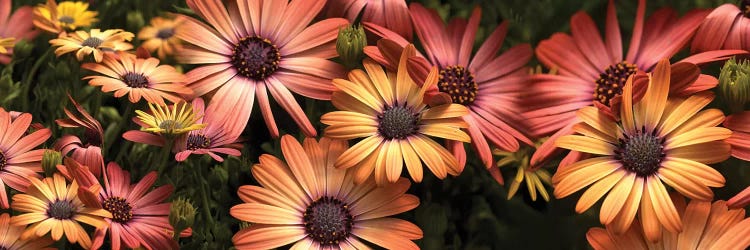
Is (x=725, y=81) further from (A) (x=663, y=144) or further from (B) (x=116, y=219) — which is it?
(B) (x=116, y=219)

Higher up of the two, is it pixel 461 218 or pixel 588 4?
pixel 588 4

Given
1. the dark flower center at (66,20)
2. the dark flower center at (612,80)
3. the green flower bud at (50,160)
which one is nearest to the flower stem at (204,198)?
the green flower bud at (50,160)

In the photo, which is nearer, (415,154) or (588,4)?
(415,154)

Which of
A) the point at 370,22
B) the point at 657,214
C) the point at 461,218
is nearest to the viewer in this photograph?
the point at 657,214

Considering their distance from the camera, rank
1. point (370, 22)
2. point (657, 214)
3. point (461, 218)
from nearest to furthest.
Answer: point (657, 214) → point (370, 22) → point (461, 218)

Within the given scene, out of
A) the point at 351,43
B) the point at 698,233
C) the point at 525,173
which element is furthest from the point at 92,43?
the point at 698,233

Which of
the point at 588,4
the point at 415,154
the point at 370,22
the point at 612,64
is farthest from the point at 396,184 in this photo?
the point at 588,4

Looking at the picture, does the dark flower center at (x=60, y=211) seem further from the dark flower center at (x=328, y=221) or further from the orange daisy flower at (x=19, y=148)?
the dark flower center at (x=328, y=221)

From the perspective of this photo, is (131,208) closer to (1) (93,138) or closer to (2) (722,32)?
(1) (93,138)
